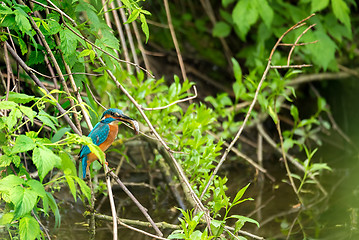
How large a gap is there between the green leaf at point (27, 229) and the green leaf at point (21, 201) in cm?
11

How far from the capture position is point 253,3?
159 inches

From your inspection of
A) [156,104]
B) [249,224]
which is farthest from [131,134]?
[249,224]

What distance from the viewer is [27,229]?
1824 millimetres

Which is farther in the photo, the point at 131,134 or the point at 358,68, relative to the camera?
the point at 358,68

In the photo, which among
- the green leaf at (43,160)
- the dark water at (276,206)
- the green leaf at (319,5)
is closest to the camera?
the green leaf at (43,160)

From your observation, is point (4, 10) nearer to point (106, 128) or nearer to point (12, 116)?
point (12, 116)

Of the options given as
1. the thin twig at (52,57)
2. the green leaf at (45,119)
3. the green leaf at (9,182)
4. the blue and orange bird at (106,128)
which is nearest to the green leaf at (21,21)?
the thin twig at (52,57)

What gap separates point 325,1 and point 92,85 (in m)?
1.92

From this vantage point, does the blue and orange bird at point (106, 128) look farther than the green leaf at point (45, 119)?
Yes

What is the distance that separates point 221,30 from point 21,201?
329cm

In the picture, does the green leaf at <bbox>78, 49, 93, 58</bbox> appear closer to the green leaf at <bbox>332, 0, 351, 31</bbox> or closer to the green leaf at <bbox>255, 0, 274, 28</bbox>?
the green leaf at <bbox>255, 0, 274, 28</bbox>

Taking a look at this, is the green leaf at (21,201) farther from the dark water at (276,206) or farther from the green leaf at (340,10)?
the green leaf at (340,10)

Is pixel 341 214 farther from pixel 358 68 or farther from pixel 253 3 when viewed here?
pixel 358 68

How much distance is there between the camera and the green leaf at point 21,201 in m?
1.71
